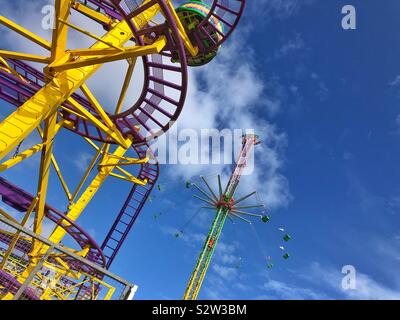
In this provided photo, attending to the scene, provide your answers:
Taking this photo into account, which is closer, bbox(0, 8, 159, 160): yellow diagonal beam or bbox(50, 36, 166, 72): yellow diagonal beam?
bbox(0, 8, 159, 160): yellow diagonal beam

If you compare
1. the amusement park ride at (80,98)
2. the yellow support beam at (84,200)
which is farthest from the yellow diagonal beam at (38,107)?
the yellow support beam at (84,200)

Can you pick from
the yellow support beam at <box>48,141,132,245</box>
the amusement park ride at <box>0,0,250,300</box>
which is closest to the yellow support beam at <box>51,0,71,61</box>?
the amusement park ride at <box>0,0,250,300</box>

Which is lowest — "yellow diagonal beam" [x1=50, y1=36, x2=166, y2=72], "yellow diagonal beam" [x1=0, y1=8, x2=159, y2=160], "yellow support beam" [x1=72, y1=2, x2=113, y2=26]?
"yellow diagonal beam" [x1=0, y1=8, x2=159, y2=160]

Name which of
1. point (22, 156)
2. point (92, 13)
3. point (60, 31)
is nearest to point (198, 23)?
point (92, 13)

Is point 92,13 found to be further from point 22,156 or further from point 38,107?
point 38,107

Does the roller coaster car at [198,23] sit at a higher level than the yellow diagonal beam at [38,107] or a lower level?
higher

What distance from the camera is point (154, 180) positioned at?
70.7 ft

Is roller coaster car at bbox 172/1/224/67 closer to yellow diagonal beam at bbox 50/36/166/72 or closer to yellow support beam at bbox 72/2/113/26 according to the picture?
yellow support beam at bbox 72/2/113/26

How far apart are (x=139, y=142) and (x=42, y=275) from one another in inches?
261

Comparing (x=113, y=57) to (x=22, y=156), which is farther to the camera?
(x=22, y=156)

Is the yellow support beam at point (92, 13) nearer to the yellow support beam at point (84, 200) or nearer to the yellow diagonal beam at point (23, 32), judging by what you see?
the yellow diagonal beam at point (23, 32)

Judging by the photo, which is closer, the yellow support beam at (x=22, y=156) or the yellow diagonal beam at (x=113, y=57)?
the yellow diagonal beam at (x=113, y=57)
